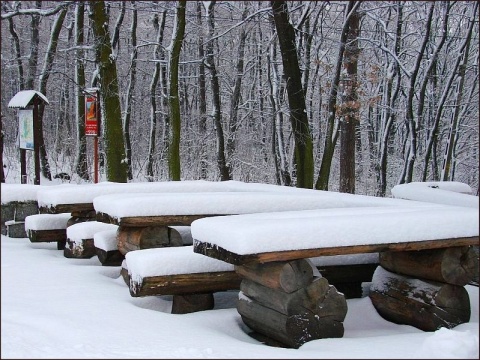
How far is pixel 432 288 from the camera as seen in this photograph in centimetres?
494

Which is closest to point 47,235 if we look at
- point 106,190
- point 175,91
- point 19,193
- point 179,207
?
point 106,190

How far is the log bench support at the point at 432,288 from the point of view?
15.9ft

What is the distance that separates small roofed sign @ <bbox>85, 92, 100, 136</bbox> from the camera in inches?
401

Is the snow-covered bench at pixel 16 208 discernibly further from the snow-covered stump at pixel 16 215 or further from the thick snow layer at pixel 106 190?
the thick snow layer at pixel 106 190

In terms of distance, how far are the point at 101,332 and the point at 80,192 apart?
345cm

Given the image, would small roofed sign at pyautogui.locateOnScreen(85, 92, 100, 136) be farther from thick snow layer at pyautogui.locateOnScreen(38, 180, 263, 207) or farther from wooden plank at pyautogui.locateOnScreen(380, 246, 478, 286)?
wooden plank at pyautogui.locateOnScreen(380, 246, 478, 286)

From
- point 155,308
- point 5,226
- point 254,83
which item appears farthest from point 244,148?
point 155,308

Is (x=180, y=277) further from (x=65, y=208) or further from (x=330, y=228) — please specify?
(x=65, y=208)

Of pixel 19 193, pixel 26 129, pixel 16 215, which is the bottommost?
pixel 16 215

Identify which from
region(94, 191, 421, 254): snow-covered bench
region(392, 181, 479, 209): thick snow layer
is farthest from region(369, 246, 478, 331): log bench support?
region(392, 181, 479, 209): thick snow layer

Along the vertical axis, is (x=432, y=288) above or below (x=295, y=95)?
below

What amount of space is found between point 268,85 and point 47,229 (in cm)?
1482

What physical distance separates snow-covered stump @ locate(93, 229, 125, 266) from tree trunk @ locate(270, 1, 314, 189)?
535 centimetres

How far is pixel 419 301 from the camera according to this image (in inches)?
197
